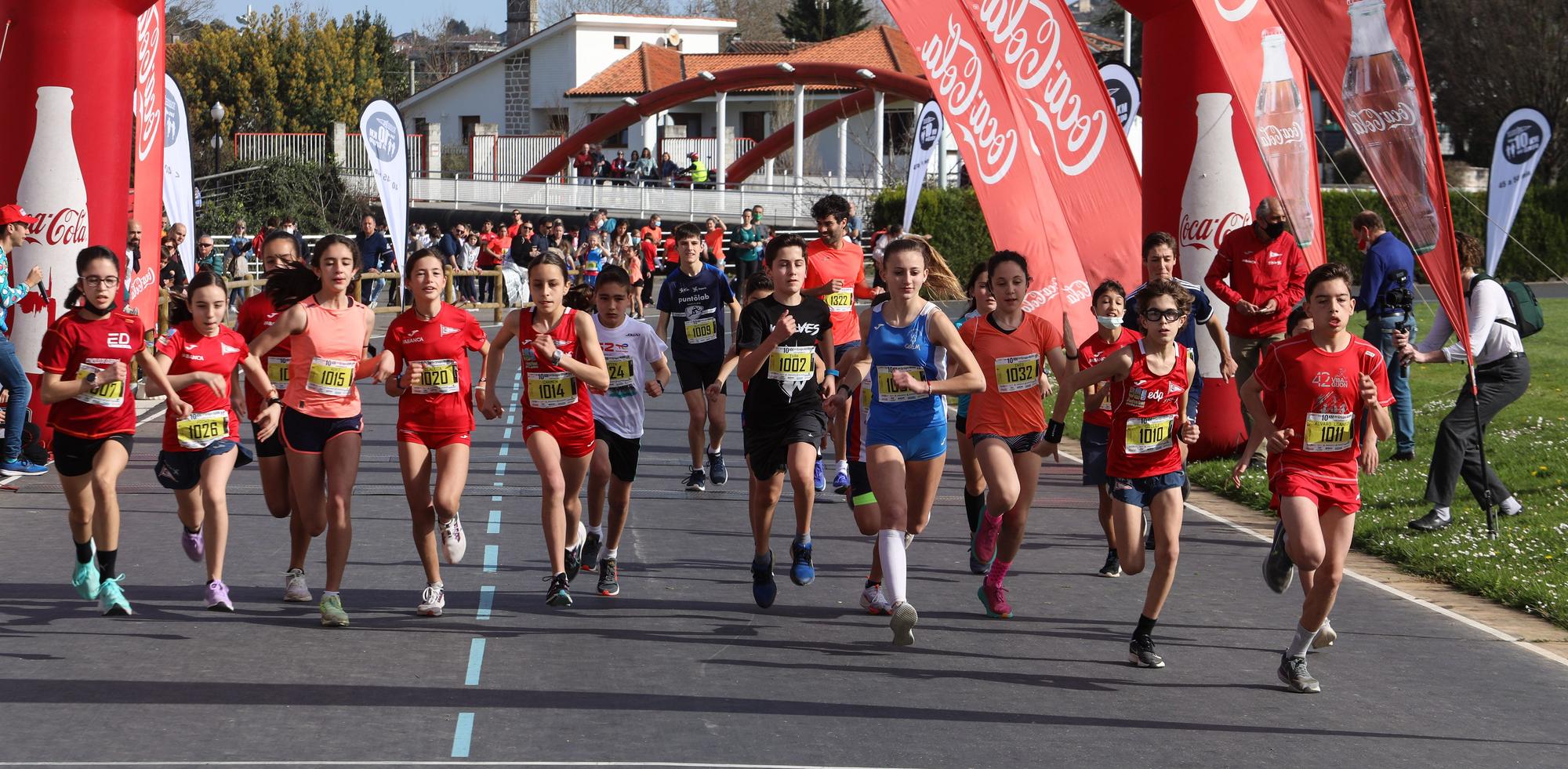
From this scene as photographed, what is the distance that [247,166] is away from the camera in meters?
48.4

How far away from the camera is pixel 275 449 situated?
26.4ft

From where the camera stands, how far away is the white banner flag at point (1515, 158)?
15.4m

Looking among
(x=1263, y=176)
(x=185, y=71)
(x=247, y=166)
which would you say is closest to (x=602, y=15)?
(x=185, y=71)

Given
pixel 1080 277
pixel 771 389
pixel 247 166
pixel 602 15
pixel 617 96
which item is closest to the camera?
pixel 771 389

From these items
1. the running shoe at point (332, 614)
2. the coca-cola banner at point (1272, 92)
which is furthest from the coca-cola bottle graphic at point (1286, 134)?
the running shoe at point (332, 614)

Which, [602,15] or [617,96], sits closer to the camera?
[617,96]

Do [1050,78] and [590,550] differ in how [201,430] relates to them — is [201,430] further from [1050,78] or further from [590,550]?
[1050,78]

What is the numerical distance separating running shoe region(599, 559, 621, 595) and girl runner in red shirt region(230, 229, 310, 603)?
1.46m

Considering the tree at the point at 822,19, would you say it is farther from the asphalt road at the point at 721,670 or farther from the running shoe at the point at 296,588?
the running shoe at the point at 296,588

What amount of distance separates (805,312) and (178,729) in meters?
3.70

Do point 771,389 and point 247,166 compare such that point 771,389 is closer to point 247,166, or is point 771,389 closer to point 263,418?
point 263,418

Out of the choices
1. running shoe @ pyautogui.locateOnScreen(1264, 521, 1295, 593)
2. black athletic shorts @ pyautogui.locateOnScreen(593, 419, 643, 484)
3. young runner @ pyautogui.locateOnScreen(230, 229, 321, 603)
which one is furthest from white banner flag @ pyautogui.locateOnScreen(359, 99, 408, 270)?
running shoe @ pyautogui.locateOnScreen(1264, 521, 1295, 593)

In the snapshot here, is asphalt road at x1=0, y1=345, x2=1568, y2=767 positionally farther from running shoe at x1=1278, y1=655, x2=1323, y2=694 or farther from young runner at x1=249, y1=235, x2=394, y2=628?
young runner at x1=249, y1=235, x2=394, y2=628

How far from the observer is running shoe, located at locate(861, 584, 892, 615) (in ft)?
27.1
